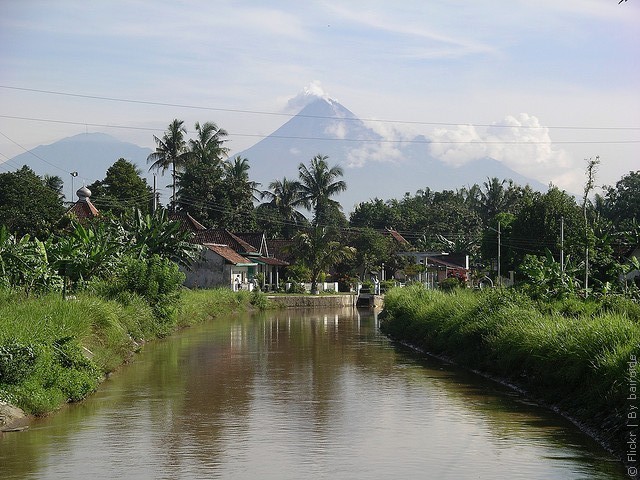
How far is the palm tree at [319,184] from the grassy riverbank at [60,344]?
5450 cm

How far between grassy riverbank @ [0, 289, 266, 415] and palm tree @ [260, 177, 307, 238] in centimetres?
5635

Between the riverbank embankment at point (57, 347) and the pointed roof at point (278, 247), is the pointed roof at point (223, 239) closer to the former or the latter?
the pointed roof at point (278, 247)

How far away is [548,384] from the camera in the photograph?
1859 cm

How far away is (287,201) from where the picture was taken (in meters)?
87.8

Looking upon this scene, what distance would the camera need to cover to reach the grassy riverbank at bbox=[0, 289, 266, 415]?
628 inches

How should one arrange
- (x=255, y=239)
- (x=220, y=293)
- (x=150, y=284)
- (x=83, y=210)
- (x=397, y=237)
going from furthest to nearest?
(x=397, y=237), (x=255, y=239), (x=83, y=210), (x=220, y=293), (x=150, y=284)

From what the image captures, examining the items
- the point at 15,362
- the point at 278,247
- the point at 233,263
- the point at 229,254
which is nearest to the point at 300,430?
the point at 15,362

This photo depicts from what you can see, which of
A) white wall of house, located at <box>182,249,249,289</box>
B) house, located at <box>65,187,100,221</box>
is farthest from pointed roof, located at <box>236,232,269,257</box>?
house, located at <box>65,187,100,221</box>

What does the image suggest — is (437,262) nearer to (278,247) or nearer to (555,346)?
(278,247)

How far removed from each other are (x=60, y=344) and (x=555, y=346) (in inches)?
402

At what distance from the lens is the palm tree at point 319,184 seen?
8479cm

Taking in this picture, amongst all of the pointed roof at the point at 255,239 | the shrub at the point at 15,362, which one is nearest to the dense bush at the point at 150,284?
the shrub at the point at 15,362

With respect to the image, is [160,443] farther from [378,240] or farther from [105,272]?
[378,240]

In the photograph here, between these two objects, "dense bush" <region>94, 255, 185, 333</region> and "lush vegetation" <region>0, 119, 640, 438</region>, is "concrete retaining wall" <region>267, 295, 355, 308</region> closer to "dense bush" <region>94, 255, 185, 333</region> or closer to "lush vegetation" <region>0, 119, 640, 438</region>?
"lush vegetation" <region>0, 119, 640, 438</region>
